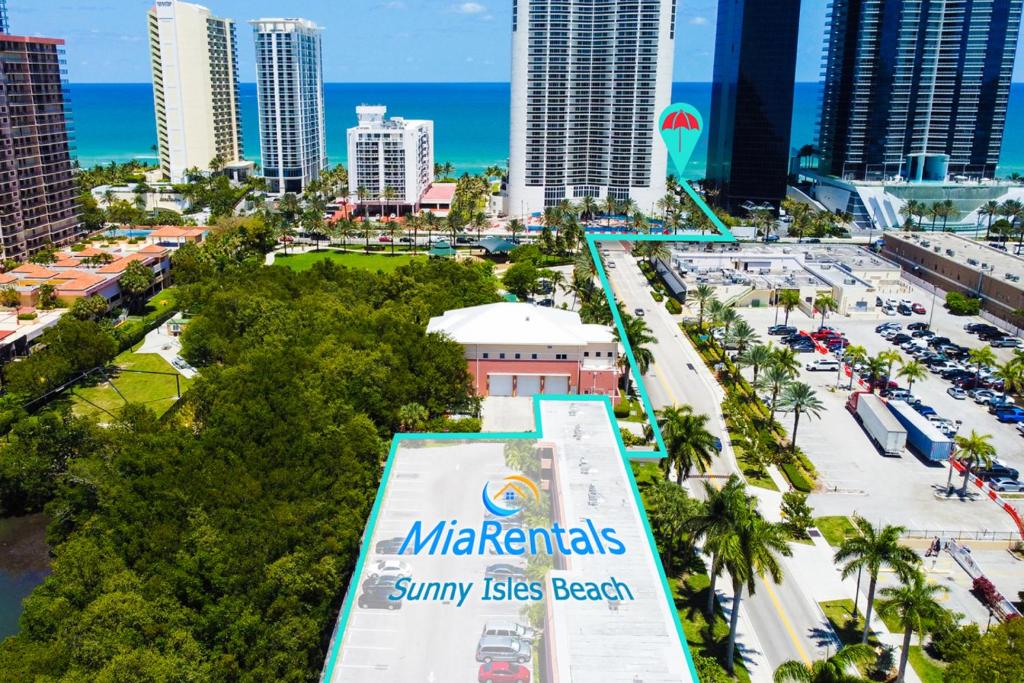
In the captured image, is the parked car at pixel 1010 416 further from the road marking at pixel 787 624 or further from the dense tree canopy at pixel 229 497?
the dense tree canopy at pixel 229 497

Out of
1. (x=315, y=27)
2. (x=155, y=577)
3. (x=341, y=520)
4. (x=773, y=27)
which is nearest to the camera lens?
(x=155, y=577)

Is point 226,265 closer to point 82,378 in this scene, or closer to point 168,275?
point 168,275

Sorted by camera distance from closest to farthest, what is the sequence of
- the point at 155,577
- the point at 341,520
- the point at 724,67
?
the point at 155,577, the point at 341,520, the point at 724,67

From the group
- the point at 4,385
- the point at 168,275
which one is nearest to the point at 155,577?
the point at 4,385

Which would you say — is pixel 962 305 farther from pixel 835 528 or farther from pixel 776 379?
pixel 835 528

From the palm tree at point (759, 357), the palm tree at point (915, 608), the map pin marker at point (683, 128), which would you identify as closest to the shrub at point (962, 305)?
the palm tree at point (759, 357)

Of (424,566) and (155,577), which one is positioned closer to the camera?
(424,566)
